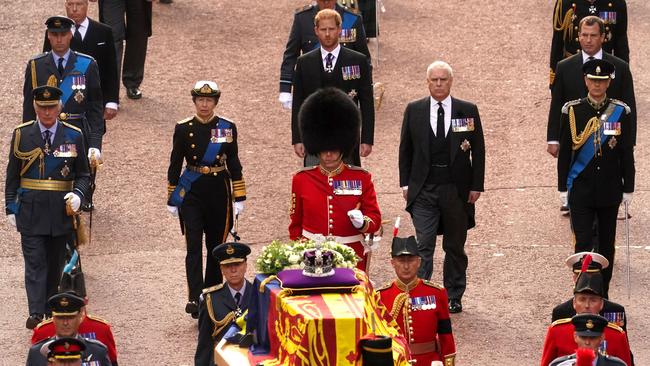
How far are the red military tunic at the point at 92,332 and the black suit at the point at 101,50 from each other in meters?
5.02

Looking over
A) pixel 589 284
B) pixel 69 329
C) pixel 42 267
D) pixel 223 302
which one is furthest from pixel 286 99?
pixel 69 329

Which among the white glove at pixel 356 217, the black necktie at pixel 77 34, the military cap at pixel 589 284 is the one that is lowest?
the military cap at pixel 589 284

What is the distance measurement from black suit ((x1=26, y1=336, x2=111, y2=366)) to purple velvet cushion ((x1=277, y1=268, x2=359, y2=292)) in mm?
1408

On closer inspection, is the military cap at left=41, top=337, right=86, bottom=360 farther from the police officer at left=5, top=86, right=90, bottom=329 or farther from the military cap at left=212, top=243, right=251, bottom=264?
the police officer at left=5, top=86, right=90, bottom=329

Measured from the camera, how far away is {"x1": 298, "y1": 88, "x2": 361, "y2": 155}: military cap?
44.9ft

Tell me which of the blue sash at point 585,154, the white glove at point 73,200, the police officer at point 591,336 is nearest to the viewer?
the police officer at point 591,336

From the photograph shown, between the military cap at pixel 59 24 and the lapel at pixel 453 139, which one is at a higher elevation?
the military cap at pixel 59 24

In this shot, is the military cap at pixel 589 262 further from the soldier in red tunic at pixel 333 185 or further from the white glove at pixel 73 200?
the white glove at pixel 73 200

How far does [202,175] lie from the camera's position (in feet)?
49.6

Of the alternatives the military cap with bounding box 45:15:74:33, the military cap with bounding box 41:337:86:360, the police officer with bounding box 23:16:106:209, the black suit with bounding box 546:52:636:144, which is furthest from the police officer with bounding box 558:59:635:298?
the military cap with bounding box 41:337:86:360

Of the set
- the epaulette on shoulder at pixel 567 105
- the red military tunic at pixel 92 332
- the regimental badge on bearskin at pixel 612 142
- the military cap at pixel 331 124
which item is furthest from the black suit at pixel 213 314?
the regimental badge on bearskin at pixel 612 142

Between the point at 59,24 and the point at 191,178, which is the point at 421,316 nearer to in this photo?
the point at 191,178

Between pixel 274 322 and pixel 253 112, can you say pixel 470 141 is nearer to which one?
pixel 274 322

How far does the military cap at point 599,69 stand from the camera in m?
14.8
